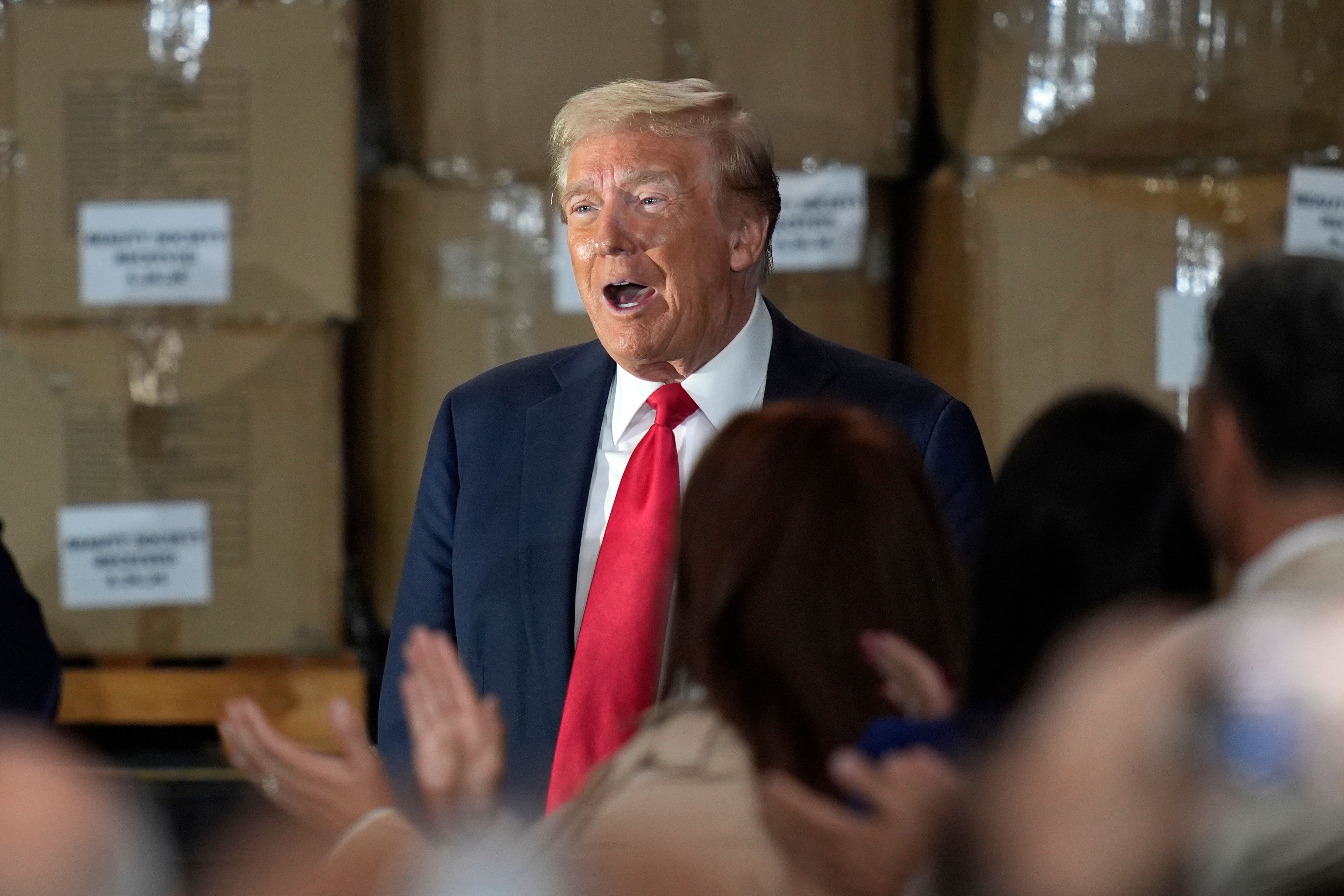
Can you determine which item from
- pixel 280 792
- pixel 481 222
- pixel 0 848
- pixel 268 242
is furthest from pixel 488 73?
pixel 0 848

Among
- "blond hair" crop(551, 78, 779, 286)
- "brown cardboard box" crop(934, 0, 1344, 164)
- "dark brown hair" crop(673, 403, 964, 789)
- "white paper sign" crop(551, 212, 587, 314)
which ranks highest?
"brown cardboard box" crop(934, 0, 1344, 164)

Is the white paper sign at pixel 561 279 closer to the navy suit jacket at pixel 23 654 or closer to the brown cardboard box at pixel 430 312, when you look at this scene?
the brown cardboard box at pixel 430 312

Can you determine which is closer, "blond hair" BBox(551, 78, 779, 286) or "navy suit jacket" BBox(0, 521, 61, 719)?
"blond hair" BBox(551, 78, 779, 286)

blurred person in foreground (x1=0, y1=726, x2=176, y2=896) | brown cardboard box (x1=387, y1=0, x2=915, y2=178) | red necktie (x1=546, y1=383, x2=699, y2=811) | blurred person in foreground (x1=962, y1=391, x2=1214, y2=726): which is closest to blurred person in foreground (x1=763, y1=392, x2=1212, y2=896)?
blurred person in foreground (x1=962, y1=391, x2=1214, y2=726)

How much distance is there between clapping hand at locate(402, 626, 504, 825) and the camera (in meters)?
0.92

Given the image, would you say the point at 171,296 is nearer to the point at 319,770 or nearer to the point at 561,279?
the point at 561,279

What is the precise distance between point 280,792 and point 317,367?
138cm

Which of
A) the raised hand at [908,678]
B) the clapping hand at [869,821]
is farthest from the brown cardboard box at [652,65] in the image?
the clapping hand at [869,821]

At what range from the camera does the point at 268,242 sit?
2.22m

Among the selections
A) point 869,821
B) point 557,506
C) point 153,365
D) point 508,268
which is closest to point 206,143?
point 153,365

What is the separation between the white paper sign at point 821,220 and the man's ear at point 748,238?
1.56 ft

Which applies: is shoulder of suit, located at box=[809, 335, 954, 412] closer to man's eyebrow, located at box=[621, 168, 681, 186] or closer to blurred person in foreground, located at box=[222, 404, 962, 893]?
man's eyebrow, located at box=[621, 168, 681, 186]

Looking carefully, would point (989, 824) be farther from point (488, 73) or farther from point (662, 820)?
point (488, 73)

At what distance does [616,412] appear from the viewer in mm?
1727
